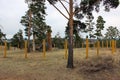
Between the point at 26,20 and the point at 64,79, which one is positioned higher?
the point at 26,20

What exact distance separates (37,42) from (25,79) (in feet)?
105

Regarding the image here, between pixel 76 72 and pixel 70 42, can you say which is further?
pixel 70 42

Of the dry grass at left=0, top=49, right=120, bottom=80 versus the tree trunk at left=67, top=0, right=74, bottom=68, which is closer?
the dry grass at left=0, top=49, right=120, bottom=80

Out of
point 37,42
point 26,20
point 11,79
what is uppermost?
point 26,20

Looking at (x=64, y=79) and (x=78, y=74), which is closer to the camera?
(x=64, y=79)

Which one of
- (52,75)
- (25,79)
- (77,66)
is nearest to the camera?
(25,79)

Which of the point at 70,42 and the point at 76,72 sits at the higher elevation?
the point at 70,42

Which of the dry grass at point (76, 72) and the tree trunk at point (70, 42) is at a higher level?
the tree trunk at point (70, 42)

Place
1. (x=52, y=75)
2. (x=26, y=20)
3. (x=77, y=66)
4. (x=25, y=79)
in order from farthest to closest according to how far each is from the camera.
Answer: (x=26, y=20) < (x=77, y=66) < (x=52, y=75) < (x=25, y=79)

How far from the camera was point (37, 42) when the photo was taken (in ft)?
144

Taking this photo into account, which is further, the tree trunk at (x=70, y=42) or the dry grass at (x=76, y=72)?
the tree trunk at (x=70, y=42)

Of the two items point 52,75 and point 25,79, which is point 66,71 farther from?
point 25,79

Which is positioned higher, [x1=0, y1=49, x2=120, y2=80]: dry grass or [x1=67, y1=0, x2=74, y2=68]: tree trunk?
[x1=67, y1=0, x2=74, y2=68]: tree trunk

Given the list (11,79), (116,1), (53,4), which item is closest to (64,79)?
(11,79)
